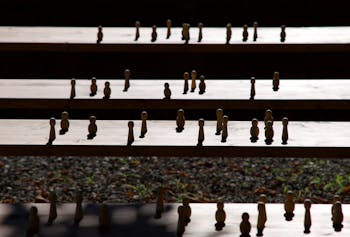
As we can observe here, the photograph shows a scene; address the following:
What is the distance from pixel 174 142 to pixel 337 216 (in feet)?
3.04

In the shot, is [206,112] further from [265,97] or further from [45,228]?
[45,228]

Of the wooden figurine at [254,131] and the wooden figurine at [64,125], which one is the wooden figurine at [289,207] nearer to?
the wooden figurine at [254,131]

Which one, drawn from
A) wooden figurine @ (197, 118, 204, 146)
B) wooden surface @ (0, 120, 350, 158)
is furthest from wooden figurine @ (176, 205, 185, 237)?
wooden figurine @ (197, 118, 204, 146)

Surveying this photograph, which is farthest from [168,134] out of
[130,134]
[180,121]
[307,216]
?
[307,216]

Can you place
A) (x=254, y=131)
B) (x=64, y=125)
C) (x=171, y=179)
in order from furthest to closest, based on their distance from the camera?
1. (x=171, y=179)
2. (x=64, y=125)
3. (x=254, y=131)

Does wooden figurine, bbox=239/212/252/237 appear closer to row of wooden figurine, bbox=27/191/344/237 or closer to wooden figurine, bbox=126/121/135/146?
row of wooden figurine, bbox=27/191/344/237

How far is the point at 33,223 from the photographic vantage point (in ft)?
12.8

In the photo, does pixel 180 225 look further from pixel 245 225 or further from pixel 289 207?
pixel 289 207

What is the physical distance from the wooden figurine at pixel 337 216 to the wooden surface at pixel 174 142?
0.35 meters

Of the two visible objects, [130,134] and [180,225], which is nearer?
[180,225]

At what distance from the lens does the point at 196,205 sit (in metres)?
4.26

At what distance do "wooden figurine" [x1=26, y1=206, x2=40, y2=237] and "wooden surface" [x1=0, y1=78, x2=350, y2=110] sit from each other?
0.97 meters

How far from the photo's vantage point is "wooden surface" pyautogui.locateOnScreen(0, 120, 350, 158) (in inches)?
166

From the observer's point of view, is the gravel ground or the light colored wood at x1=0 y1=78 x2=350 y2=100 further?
the gravel ground
